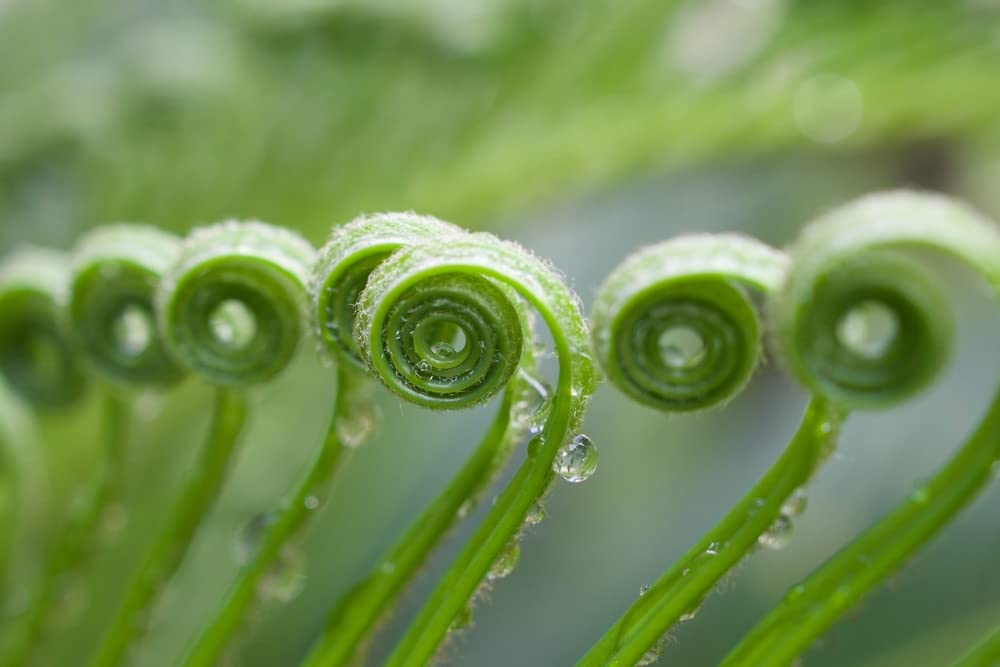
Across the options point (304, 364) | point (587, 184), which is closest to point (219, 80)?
point (304, 364)

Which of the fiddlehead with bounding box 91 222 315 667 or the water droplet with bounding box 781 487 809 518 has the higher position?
the fiddlehead with bounding box 91 222 315 667

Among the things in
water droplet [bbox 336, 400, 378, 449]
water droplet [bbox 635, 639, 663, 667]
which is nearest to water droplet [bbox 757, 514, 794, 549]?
water droplet [bbox 635, 639, 663, 667]

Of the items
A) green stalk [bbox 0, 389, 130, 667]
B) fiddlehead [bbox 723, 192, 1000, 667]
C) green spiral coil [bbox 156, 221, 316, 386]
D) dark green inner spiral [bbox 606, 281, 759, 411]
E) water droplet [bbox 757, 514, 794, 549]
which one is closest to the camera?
fiddlehead [bbox 723, 192, 1000, 667]

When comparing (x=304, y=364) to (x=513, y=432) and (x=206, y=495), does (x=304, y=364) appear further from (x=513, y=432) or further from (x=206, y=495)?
(x=513, y=432)

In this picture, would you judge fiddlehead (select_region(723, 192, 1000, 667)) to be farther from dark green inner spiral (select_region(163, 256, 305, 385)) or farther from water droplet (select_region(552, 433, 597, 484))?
dark green inner spiral (select_region(163, 256, 305, 385))

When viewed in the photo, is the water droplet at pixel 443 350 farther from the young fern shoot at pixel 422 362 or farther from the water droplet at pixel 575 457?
the water droplet at pixel 575 457

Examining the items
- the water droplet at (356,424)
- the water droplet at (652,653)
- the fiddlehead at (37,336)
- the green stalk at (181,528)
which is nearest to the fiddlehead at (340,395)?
the water droplet at (356,424)
